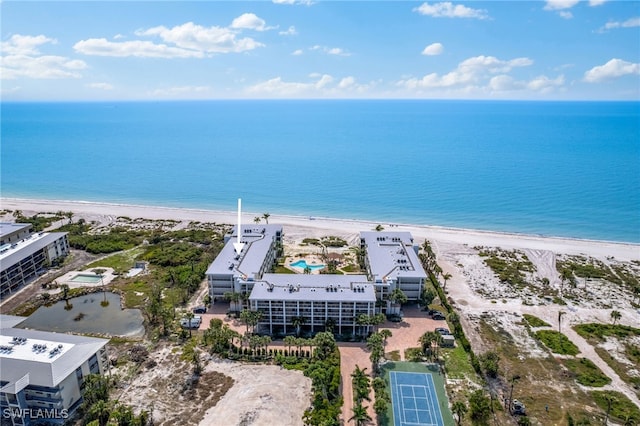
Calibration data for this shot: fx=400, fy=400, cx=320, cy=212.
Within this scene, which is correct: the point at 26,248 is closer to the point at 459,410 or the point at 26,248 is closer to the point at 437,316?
the point at 437,316

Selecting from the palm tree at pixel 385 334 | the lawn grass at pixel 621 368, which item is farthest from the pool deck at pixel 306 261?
the lawn grass at pixel 621 368

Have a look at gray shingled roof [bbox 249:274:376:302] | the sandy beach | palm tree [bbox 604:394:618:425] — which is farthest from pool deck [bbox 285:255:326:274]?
palm tree [bbox 604:394:618:425]

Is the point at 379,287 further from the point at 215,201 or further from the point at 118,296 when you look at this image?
the point at 215,201

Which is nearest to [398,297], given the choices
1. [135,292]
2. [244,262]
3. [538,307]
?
[538,307]

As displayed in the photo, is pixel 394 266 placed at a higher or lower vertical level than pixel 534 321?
higher

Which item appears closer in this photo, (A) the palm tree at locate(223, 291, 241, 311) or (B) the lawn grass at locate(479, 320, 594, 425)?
(B) the lawn grass at locate(479, 320, 594, 425)

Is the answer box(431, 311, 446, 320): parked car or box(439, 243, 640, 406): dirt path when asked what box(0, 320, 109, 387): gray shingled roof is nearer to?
box(431, 311, 446, 320): parked car

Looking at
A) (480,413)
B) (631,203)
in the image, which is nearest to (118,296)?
(480,413)
